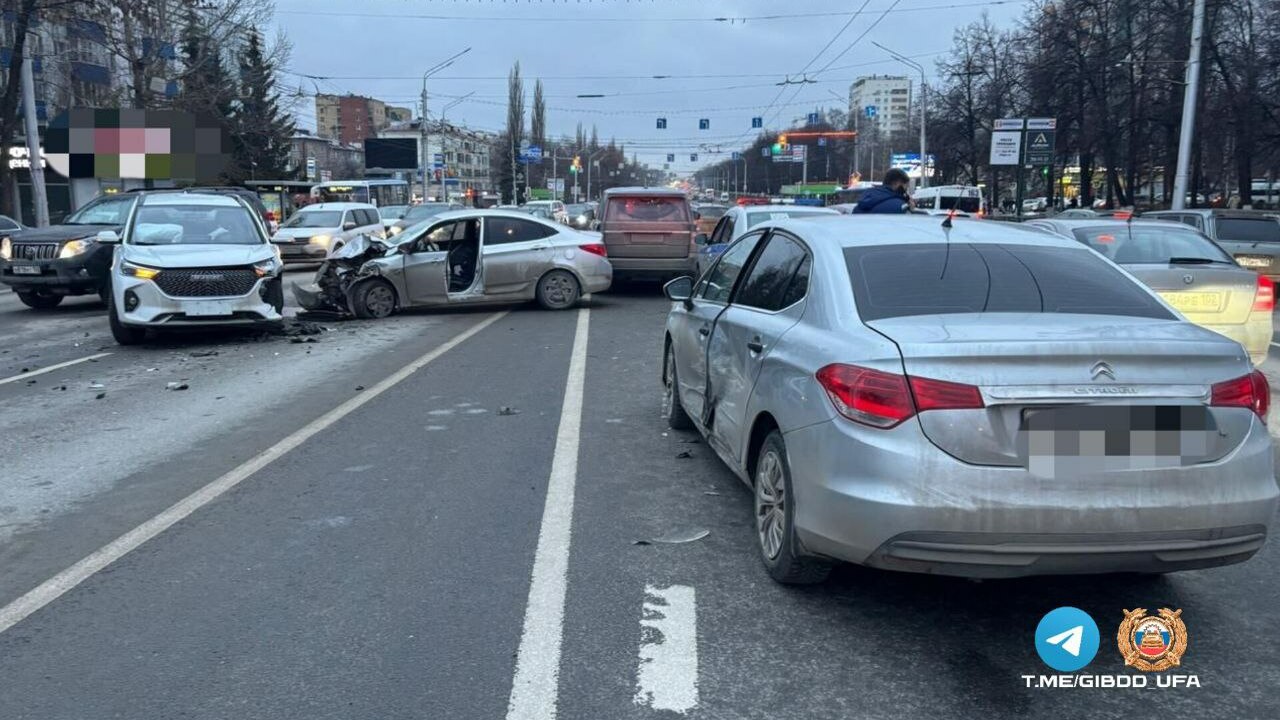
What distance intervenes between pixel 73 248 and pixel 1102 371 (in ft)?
50.7

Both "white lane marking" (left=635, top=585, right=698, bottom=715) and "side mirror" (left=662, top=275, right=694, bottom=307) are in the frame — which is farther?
"side mirror" (left=662, top=275, right=694, bottom=307)

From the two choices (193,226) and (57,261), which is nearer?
(193,226)

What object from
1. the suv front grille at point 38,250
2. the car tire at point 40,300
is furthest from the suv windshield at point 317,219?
the suv front grille at point 38,250

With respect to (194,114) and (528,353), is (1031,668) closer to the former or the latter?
(528,353)

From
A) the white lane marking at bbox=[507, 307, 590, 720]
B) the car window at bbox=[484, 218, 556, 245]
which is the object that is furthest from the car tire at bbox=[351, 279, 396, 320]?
the white lane marking at bbox=[507, 307, 590, 720]

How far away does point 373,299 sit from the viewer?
1475cm

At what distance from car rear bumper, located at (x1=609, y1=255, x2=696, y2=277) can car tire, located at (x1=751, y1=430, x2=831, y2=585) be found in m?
12.6

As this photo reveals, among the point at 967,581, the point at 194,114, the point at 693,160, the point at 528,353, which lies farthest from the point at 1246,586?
the point at 693,160

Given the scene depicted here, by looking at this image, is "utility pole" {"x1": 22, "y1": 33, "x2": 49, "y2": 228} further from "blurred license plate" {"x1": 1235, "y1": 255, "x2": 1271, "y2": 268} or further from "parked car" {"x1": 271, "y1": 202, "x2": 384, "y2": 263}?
"blurred license plate" {"x1": 1235, "y1": 255, "x2": 1271, "y2": 268}

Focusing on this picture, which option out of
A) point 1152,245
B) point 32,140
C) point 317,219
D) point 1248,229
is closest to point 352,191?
point 32,140

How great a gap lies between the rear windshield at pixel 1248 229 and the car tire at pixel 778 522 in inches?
640

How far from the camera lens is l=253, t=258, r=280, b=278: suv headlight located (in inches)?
461

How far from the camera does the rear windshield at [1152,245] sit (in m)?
8.93

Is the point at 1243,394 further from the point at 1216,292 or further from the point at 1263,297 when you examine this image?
the point at 1263,297
